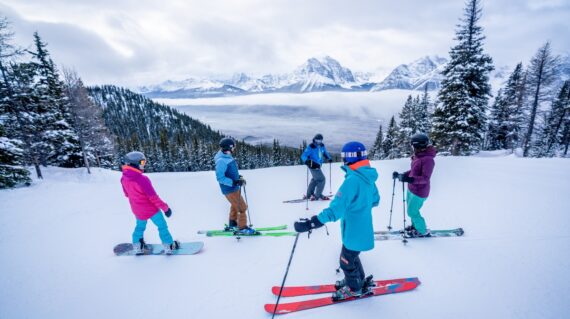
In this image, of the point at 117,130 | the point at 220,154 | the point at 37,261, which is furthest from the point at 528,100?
the point at 117,130

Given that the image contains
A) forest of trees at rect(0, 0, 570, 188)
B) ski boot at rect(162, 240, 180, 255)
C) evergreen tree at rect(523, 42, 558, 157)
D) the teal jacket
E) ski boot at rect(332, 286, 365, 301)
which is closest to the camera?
the teal jacket

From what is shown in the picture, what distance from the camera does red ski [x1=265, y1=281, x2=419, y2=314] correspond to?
133 inches

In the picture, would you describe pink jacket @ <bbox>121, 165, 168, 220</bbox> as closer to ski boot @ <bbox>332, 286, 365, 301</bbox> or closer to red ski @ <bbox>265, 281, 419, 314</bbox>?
red ski @ <bbox>265, 281, 419, 314</bbox>

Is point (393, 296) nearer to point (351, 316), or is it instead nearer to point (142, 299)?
point (351, 316)

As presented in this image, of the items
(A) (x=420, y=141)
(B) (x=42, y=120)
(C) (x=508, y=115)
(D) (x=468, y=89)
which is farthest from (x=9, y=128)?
(C) (x=508, y=115)

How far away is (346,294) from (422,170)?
114 inches

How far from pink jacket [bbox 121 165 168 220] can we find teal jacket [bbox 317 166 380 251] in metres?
3.29

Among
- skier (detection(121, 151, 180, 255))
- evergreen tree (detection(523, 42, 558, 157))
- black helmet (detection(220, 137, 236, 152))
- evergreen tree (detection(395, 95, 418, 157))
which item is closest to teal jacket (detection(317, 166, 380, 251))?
black helmet (detection(220, 137, 236, 152))

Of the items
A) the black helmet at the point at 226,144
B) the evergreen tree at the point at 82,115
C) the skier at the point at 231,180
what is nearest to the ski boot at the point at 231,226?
the skier at the point at 231,180

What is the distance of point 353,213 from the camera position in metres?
3.26

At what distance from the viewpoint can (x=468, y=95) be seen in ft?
62.4

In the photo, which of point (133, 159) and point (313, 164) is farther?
point (313, 164)

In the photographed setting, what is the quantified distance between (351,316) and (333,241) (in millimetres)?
2021

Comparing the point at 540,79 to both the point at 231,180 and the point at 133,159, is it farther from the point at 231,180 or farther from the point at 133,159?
the point at 133,159
